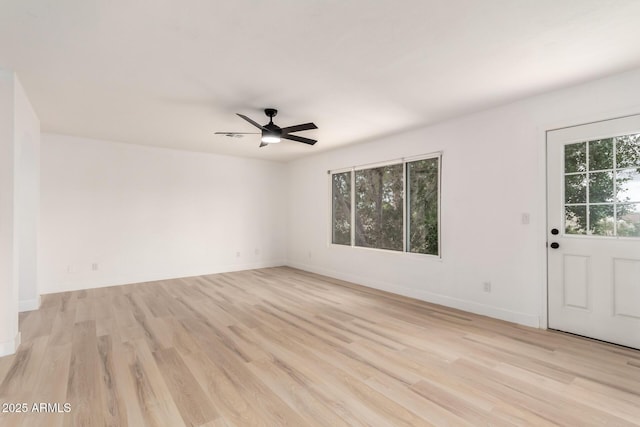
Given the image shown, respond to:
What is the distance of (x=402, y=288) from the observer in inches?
191

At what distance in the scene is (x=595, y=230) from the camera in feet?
10.2

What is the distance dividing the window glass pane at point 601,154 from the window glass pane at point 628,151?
0.06 metres

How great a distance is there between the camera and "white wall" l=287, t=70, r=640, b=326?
3.26 meters

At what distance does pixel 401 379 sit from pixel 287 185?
19.0ft

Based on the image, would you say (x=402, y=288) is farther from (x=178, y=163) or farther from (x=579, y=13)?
(x=178, y=163)

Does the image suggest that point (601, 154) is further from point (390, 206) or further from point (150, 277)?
point (150, 277)

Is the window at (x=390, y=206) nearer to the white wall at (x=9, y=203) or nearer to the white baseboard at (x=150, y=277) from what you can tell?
the white baseboard at (x=150, y=277)

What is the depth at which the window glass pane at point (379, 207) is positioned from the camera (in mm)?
5102

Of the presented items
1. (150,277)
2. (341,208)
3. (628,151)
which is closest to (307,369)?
(628,151)

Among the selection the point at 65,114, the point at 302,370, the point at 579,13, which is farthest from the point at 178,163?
the point at 579,13

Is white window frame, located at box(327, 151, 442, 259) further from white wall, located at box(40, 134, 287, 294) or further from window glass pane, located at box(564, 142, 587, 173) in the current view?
white wall, located at box(40, 134, 287, 294)

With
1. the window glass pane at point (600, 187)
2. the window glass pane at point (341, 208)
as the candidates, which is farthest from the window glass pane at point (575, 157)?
the window glass pane at point (341, 208)

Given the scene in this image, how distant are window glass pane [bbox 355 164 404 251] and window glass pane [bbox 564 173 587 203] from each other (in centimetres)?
218

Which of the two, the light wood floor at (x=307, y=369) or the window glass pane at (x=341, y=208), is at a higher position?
the window glass pane at (x=341, y=208)
